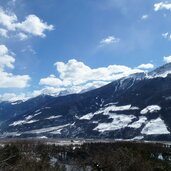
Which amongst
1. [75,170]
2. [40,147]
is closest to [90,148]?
[40,147]

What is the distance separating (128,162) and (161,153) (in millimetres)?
92364

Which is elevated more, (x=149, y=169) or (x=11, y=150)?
(x=11, y=150)

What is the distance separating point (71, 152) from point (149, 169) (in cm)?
11079

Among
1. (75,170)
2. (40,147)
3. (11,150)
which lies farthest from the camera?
(40,147)

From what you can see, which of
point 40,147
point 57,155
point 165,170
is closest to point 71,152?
point 57,155

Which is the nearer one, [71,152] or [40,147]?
[40,147]

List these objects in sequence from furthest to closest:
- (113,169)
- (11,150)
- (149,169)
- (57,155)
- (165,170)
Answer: (57,155)
(11,150)
(165,170)
(149,169)
(113,169)

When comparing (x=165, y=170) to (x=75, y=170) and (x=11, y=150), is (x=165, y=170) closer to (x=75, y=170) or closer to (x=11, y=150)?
(x=75, y=170)

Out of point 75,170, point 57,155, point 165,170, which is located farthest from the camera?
point 57,155

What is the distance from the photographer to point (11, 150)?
11131 centimetres

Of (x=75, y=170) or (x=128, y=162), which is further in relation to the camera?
(x=75, y=170)

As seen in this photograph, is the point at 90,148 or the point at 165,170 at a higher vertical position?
the point at 90,148

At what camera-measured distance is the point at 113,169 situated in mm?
84250

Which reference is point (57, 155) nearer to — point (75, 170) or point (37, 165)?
point (75, 170)
